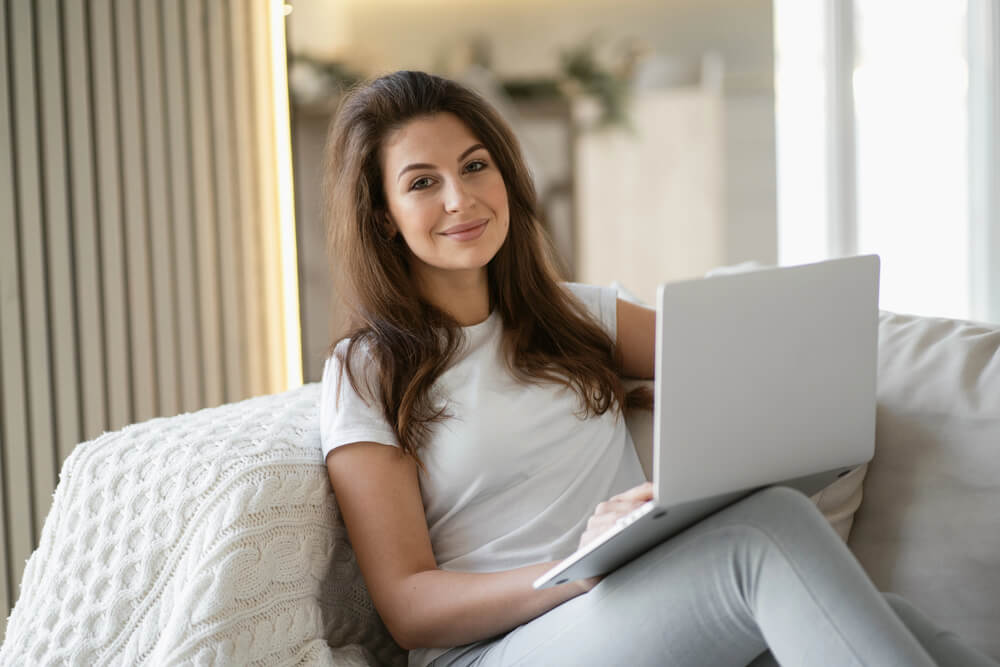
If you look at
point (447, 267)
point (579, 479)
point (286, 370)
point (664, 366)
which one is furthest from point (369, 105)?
point (286, 370)

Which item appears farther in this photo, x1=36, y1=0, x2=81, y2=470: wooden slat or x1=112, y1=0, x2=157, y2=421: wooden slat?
x1=112, y1=0, x2=157, y2=421: wooden slat

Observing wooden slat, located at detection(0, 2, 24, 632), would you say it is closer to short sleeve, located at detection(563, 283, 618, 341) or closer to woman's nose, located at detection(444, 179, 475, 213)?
woman's nose, located at detection(444, 179, 475, 213)

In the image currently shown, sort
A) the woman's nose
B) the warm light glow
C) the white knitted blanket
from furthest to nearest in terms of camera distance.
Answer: the warm light glow < the woman's nose < the white knitted blanket

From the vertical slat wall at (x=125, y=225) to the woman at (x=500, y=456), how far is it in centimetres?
70

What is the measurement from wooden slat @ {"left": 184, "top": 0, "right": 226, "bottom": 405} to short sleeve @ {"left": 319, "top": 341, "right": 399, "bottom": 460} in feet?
3.50

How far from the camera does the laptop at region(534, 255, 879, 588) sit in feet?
2.88

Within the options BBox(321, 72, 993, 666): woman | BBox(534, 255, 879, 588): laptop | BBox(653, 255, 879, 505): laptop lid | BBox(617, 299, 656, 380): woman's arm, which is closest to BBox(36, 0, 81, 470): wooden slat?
BBox(321, 72, 993, 666): woman

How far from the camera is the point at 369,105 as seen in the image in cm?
142

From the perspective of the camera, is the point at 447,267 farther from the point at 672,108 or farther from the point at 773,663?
the point at 672,108

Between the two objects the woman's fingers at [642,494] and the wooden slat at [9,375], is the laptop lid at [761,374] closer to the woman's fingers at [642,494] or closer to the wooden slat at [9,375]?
the woman's fingers at [642,494]

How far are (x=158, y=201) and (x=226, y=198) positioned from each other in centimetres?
26

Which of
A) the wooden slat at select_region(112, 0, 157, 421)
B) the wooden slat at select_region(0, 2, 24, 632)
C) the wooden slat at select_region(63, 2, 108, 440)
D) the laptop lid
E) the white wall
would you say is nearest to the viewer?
the laptop lid

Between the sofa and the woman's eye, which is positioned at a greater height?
the woman's eye

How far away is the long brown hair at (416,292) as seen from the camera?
1349 mm
